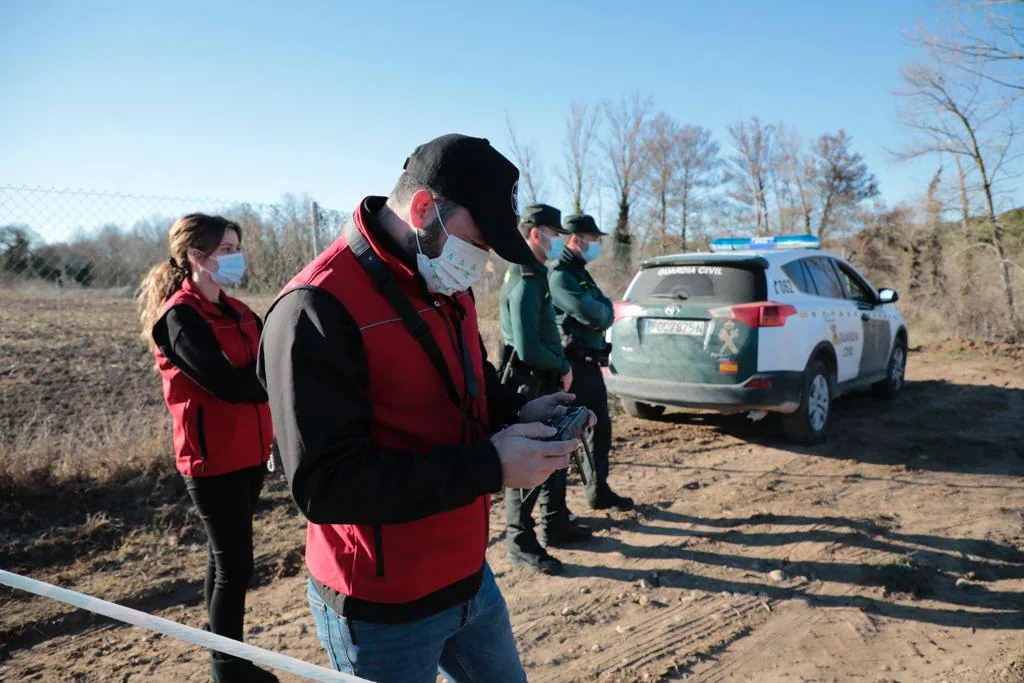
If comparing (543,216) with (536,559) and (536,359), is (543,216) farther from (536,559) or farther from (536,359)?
(536,559)

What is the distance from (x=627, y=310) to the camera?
6586 mm

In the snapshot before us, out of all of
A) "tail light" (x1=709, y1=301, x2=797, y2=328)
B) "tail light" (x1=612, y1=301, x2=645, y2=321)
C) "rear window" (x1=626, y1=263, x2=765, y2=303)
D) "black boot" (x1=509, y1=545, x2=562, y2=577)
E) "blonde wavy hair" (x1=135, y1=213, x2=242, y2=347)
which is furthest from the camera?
"tail light" (x1=612, y1=301, x2=645, y2=321)

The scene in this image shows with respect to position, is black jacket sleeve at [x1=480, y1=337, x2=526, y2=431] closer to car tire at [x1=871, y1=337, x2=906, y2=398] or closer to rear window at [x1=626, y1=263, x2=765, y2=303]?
rear window at [x1=626, y1=263, x2=765, y2=303]

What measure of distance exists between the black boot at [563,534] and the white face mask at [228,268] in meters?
2.46

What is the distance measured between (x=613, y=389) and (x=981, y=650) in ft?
12.8

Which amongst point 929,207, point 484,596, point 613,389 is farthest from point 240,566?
point 929,207

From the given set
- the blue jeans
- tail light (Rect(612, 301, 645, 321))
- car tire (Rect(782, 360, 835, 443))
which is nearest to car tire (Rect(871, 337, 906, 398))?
car tire (Rect(782, 360, 835, 443))

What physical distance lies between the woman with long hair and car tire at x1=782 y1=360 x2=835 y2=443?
512cm

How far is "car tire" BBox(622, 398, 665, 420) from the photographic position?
7395 mm

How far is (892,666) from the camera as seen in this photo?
2951 millimetres

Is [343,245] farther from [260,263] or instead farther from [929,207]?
[929,207]

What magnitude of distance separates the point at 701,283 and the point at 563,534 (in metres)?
3.10

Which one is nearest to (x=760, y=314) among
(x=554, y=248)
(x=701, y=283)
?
(x=701, y=283)

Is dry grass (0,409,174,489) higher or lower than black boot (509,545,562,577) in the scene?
higher
